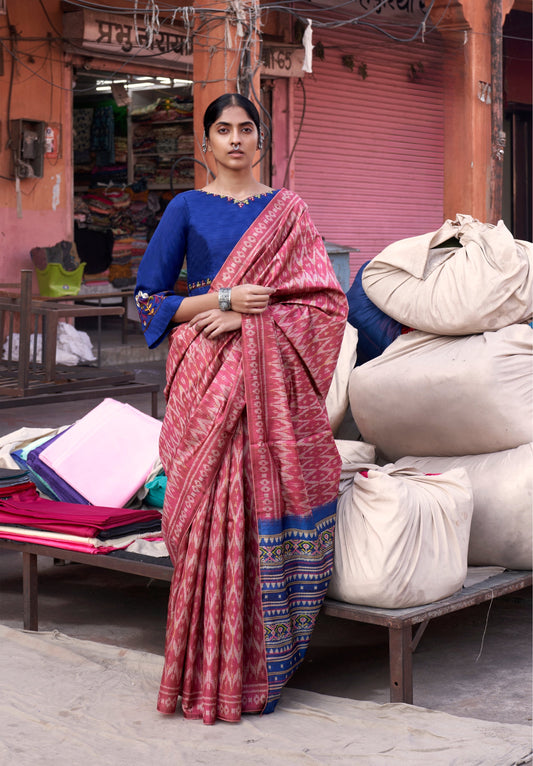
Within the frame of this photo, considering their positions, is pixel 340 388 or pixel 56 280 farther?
pixel 56 280

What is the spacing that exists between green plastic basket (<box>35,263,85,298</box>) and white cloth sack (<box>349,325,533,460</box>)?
19.1ft

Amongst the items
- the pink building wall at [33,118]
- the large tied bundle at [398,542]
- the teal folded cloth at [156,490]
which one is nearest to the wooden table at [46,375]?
the teal folded cloth at [156,490]

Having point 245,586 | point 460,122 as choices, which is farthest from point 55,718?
point 460,122

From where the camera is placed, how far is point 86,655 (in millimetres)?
3414

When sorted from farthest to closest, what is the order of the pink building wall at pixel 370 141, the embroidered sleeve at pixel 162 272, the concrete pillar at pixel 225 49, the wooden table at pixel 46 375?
1. the pink building wall at pixel 370 141
2. the concrete pillar at pixel 225 49
3. the wooden table at pixel 46 375
4. the embroidered sleeve at pixel 162 272

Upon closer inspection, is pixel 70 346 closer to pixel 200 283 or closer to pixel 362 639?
pixel 362 639

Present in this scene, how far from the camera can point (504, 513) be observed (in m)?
3.57

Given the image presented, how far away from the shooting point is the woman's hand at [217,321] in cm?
301

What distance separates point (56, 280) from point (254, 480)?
22.5 ft

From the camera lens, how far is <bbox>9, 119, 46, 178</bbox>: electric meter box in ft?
30.4

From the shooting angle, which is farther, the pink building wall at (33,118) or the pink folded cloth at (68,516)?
the pink building wall at (33,118)

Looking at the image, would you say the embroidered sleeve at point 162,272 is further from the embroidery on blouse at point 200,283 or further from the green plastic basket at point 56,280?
the green plastic basket at point 56,280

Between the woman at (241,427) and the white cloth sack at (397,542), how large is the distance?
6cm

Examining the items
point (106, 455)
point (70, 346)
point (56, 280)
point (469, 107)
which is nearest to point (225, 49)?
point (56, 280)
